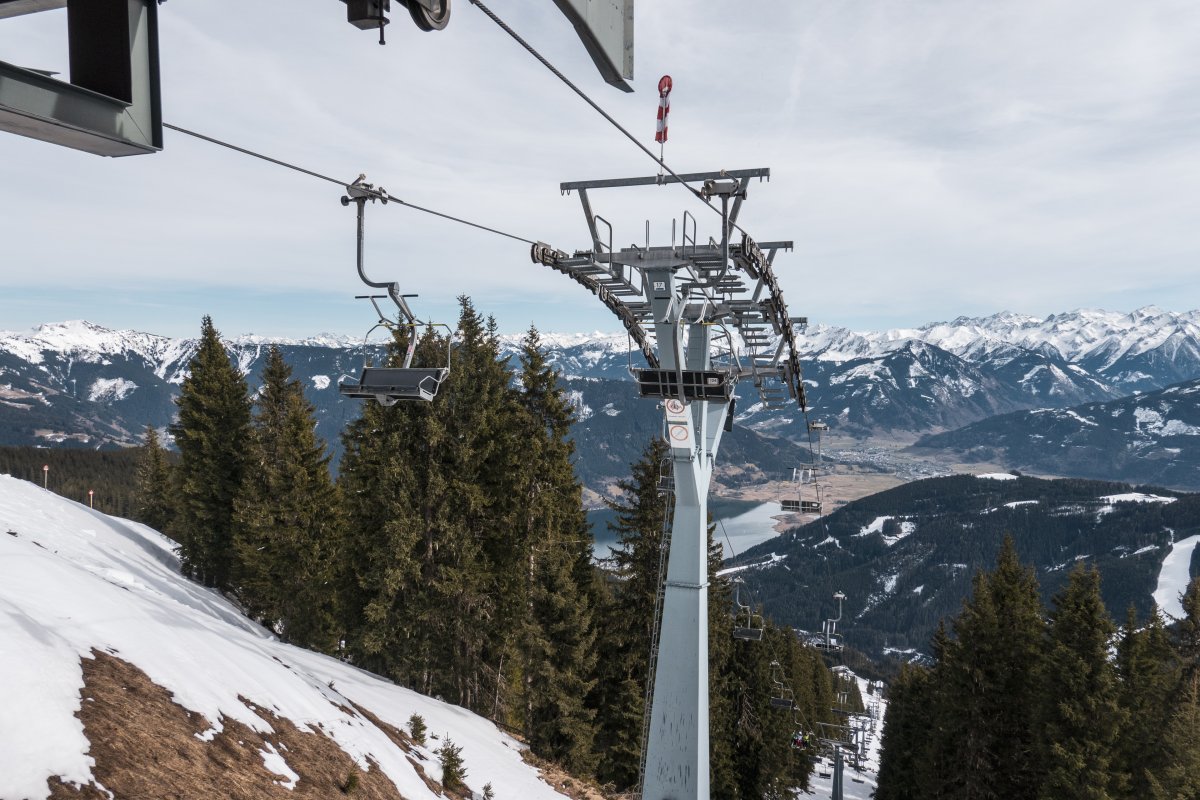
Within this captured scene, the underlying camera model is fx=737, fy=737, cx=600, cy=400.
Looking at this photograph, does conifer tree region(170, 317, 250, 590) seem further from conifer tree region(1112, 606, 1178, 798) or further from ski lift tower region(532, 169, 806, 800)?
conifer tree region(1112, 606, 1178, 798)

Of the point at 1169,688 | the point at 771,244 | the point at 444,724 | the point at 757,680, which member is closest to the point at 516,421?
the point at 444,724

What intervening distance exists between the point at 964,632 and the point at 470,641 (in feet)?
51.8

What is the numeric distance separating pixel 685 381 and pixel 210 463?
2419 centimetres

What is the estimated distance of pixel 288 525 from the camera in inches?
1021

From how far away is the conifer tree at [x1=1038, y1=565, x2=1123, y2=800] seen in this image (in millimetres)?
20250

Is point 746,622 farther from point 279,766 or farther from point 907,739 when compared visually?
point 279,766

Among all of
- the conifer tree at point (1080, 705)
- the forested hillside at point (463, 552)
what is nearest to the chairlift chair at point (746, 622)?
the forested hillside at point (463, 552)

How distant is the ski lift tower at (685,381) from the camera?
11.4 meters

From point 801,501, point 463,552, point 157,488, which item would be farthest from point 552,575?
point 157,488

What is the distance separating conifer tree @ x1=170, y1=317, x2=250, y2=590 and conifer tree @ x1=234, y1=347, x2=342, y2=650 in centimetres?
121

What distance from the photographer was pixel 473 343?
77.8 ft

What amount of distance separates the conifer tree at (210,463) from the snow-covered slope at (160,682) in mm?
7142

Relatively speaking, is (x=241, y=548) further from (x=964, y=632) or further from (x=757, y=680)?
(x=964, y=632)

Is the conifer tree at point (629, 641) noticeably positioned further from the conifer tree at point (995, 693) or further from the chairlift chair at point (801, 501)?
the conifer tree at point (995, 693)
